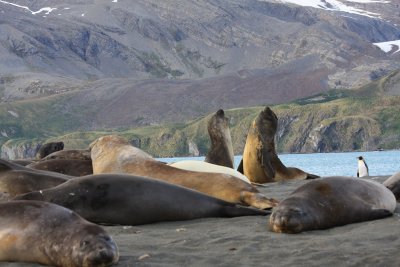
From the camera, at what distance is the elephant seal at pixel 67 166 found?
11674mm

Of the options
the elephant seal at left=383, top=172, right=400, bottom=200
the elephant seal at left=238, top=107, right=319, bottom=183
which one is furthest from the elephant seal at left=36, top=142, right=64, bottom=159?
the elephant seal at left=383, top=172, right=400, bottom=200

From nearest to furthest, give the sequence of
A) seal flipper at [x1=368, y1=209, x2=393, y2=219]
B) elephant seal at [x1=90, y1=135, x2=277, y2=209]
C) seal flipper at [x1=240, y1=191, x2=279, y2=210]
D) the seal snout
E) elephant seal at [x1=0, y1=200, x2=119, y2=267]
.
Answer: elephant seal at [x1=0, y1=200, x2=119, y2=267] → the seal snout → seal flipper at [x1=368, y1=209, x2=393, y2=219] → seal flipper at [x1=240, y1=191, x2=279, y2=210] → elephant seal at [x1=90, y1=135, x2=277, y2=209]

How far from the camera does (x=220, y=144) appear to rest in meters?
17.6

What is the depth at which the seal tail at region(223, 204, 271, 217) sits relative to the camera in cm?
820

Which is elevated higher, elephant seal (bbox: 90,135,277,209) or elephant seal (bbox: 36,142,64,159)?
elephant seal (bbox: 90,135,277,209)

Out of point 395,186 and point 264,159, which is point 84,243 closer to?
point 395,186

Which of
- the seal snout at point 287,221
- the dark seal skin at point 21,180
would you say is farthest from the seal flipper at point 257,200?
the dark seal skin at point 21,180

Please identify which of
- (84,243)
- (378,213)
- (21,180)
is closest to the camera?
(84,243)

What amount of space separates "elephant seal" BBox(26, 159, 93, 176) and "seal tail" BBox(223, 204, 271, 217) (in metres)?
3.95

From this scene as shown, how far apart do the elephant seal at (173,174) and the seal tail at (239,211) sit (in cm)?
50

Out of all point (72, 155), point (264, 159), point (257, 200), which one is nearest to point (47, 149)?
point (72, 155)

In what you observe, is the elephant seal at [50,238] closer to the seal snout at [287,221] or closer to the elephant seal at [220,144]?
the seal snout at [287,221]

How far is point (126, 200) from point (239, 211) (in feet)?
4.27

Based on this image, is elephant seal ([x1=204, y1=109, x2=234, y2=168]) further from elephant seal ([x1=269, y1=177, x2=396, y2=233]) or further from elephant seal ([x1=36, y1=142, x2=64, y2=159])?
elephant seal ([x1=269, y1=177, x2=396, y2=233])
